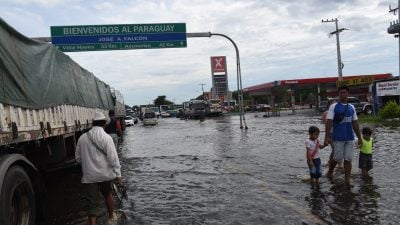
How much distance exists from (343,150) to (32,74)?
554 cm

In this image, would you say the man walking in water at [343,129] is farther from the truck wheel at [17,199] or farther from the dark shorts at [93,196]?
the truck wheel at [17,199]

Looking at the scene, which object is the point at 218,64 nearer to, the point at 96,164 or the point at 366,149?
the point at 366,149

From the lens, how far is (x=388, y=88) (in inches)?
1431

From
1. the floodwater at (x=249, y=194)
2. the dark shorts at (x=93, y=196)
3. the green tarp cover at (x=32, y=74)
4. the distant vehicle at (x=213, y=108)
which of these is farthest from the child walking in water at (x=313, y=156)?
the distant vehicle at (x=213, y=108)

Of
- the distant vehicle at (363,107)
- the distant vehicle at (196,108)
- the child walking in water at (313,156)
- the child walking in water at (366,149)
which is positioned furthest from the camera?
the distant vehicle at (196,108)

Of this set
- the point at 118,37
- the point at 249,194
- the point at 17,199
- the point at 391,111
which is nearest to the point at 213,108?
the point at 391,111

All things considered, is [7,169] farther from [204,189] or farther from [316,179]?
[316,179]

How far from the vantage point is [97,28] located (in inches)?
1040

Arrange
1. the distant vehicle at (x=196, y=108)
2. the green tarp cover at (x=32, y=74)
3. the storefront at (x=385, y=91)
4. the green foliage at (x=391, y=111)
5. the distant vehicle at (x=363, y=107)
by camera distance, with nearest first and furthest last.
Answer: the green tarp cover at (x=32, y=74) < the green foliage at (x=391, y=111) < the storefront at (x=385, y=91) < the distant vehicle at (x=363, y=107) < the distant vehicle at (x=196, y=108)

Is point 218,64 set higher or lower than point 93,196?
higher

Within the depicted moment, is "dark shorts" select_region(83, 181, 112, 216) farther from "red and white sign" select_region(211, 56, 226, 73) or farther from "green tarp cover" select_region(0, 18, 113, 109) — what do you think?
"red and white sign" select_region(211, 56, 226, 73)

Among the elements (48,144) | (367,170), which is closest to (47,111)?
(48,144)

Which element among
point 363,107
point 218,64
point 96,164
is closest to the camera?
point 96,164

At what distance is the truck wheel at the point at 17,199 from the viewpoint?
4.99 m
